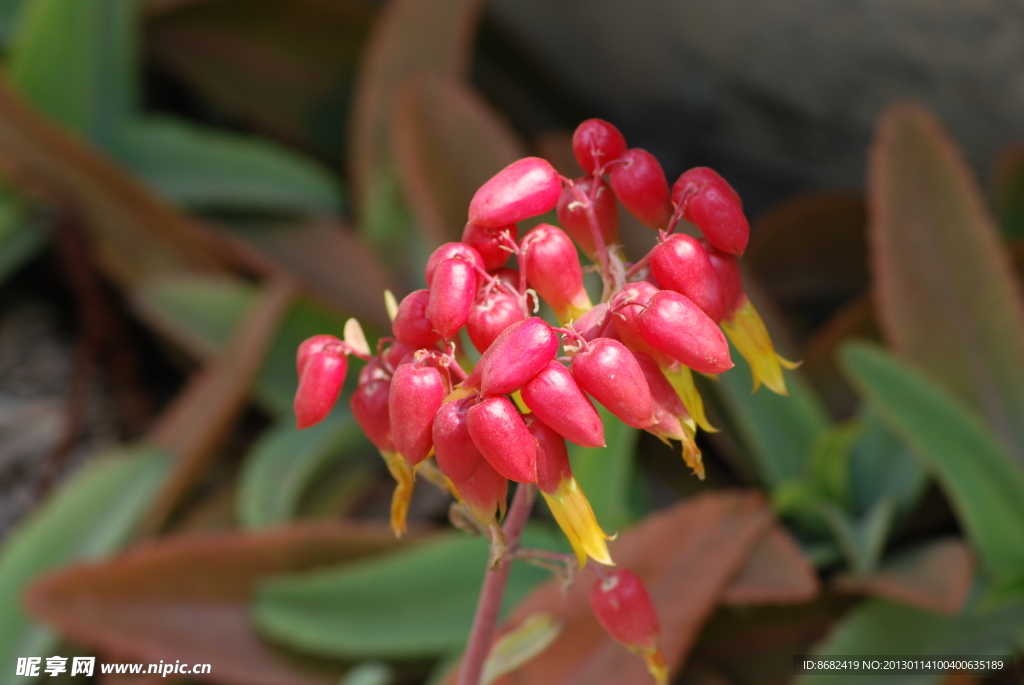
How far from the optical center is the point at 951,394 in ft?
3.12

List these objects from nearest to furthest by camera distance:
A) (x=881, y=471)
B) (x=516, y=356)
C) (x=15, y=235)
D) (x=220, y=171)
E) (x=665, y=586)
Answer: (x=516, y=356)
(x=665, y=586)
(x=881, y=471)
(x=15, y=235)
(x=220, y=171)

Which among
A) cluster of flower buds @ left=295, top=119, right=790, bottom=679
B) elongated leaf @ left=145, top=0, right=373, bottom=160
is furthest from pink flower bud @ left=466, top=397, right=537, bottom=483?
elongated leaf @ left=145, top=0, right=373, bottom=160

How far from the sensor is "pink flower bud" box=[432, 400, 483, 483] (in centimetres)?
34

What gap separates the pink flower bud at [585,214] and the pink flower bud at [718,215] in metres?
0.05

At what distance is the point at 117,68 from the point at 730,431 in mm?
1052

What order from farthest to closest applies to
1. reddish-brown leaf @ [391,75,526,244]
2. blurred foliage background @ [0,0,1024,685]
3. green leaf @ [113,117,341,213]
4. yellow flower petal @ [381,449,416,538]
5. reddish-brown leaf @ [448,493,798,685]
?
green leaf @ [113,117,341,213], reddish-brown leaf @ [391,75,526,244], blurred foliage background @ [0,0,1024,685], reddish-brown leaf @ [448,493,798,685], yellow flower petal @ [381,449,416,538]

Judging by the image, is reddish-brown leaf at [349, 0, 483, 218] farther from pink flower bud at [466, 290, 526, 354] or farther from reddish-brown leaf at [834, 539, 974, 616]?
pink flower bud at [466, 290, 526, 354]

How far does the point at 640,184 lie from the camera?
401 mm

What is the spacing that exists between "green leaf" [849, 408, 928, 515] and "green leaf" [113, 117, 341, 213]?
2.81ft

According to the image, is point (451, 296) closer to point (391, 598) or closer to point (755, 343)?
point (755, 343)

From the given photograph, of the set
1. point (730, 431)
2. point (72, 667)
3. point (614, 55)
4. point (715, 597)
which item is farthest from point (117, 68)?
point (715, 597)

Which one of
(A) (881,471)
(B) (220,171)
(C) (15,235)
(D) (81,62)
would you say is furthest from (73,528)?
(A) (881,471)

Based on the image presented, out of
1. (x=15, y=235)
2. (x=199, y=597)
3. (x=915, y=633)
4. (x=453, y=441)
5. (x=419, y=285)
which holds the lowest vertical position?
(x=915, y=633)

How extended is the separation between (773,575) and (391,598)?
1.23 feet
